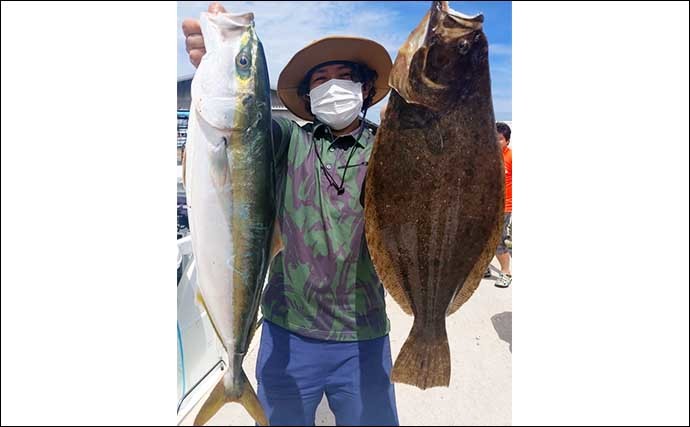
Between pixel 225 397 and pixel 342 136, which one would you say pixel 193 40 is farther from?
pixel 225 397

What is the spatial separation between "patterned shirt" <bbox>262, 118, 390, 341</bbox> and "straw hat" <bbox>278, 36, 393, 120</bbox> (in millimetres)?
288

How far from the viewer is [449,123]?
1.52 m

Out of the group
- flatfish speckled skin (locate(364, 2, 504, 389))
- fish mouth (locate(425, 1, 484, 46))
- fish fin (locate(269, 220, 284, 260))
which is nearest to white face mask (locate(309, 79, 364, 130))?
flatfish speckled skin (locate(364, 2, 504, 389))

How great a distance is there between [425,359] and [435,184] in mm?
736

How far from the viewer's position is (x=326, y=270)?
5.86 ft

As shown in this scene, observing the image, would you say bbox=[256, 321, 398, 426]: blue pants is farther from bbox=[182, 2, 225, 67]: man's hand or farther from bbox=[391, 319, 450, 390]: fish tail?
bbox=[182, 2, 225, 67]: man's hand

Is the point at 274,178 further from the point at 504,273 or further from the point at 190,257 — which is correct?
the point at 504,273

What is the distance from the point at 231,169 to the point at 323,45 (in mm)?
796

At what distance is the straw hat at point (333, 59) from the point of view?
72.0 inches

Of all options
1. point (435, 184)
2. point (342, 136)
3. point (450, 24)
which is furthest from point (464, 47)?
point (342, 136)

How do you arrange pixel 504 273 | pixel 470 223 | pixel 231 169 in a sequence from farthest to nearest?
1. pixel 504 273
2. pixel 470 223
3. pixel 231 169

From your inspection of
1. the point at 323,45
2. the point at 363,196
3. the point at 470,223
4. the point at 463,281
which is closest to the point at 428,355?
the point at 463,281

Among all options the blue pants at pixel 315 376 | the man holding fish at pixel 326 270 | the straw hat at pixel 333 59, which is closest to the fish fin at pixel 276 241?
the man holding fish at pixel 326 270

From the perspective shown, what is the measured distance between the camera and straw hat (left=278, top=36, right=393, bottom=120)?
6.00ft
